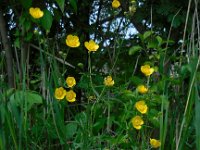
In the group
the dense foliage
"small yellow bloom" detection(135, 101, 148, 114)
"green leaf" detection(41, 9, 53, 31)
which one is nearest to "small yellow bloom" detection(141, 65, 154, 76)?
the dense foliage

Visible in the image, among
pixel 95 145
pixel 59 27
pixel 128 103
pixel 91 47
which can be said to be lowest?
pixel 95 145

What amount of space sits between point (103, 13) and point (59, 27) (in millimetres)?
475

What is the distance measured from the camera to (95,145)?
152cm

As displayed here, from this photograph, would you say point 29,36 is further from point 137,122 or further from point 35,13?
point 137,122

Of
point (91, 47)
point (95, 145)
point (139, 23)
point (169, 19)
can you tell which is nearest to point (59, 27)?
point (139, 23)

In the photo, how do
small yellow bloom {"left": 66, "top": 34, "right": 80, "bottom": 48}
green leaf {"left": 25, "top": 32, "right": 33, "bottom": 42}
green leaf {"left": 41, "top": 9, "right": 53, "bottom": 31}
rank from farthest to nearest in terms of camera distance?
1. green leaf {"left": 25, "top": 32, "right": 33, "bottom": 42}
2. green leaf {"left": 41, "top": 9, "right": 53, "bottom": 31}
3. small yellow bloom {"left": 66, "top": 34, "right": 80, "bottom": 48}

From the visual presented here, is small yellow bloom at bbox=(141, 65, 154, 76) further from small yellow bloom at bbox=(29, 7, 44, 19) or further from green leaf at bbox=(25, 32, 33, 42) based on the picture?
green leaf at bbox=(25, 32, 33, 42)

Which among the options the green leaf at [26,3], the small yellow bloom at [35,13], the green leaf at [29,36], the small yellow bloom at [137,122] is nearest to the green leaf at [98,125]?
the small yellow bloom at [137,122]

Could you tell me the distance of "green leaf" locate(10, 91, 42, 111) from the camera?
4.62 feet

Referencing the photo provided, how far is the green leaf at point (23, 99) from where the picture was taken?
1.41 m

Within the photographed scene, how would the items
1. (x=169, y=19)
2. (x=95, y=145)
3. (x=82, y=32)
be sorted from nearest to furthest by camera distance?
(x=95, y=145) → (x=169, y=19) → (x=82, y=32)

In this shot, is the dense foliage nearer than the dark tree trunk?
Yes

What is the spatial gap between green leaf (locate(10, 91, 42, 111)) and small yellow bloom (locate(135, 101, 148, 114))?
12.6 inches

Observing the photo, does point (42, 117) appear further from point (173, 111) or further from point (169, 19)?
point (169, 19)
